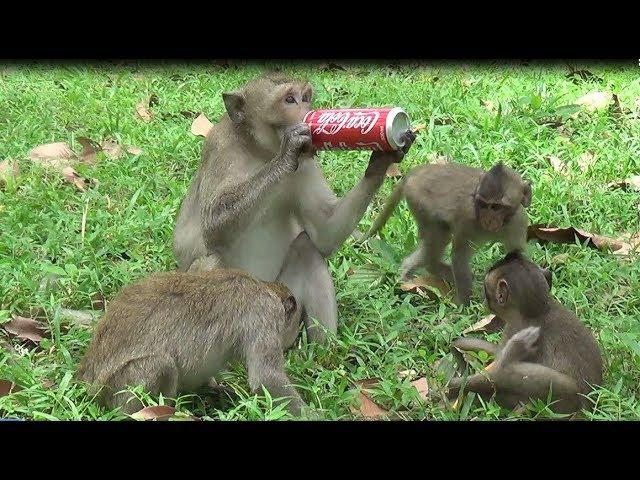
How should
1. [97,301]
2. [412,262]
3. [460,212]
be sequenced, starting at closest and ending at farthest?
[97,301] < [460,212] < [412,262]

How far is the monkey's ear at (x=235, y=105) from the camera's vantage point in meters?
5.62

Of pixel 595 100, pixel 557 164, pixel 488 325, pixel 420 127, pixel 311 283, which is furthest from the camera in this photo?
pixel 595 100

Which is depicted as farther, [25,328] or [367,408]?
[25,328]

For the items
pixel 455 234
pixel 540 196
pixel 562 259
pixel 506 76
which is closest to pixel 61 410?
pixel 455 234

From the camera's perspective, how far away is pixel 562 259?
20.6 feet

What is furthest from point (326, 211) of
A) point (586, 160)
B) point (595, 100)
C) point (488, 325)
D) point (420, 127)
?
point (595, 100)

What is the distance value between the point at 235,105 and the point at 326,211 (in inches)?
31.1

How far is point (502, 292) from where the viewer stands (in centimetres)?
493

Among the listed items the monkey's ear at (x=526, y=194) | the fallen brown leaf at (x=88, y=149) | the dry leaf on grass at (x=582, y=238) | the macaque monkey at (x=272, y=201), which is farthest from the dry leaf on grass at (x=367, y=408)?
the fallen brown leaf at (x=88, y=149)

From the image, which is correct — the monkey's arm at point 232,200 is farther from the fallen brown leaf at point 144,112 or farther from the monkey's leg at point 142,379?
the fallen brown leaf at point 144,112

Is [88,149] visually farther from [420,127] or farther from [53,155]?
[420,127]

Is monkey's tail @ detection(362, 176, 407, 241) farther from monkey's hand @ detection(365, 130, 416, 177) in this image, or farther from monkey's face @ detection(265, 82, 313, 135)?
monkey's face @ detection(265, 82, 313, 135)

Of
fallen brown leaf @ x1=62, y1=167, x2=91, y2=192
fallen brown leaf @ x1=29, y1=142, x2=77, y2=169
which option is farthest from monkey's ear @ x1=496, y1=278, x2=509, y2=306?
fallen brown leaf @ x1=29, y1=142, x2=77, y2=169

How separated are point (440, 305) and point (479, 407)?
1.33m
